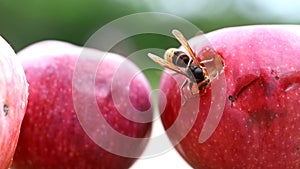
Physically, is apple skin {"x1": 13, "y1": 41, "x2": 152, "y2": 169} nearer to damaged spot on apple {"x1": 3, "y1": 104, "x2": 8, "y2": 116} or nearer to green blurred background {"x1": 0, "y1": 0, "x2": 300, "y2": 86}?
A: damaged spot on apple {"x1": 3, "y1": 104, "x2": 8, "y2": 116}

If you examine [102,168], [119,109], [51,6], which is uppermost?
[119,109]

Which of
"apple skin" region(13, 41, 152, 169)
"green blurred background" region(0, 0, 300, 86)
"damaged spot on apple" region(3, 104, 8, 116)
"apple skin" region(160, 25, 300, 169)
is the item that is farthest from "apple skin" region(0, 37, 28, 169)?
"green blurred background" region(0, 0, 300, 86)

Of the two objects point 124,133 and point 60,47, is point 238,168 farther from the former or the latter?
point 60,47

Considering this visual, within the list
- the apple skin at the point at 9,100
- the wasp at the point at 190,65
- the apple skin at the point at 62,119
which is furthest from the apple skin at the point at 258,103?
the apple skin at the point at 9,100

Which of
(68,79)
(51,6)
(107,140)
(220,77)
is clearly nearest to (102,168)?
(107,140)

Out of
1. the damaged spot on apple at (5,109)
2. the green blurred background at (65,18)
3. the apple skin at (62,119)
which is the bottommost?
the green blurred background at (65,18)

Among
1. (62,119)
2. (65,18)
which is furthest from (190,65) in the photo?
(65,18)

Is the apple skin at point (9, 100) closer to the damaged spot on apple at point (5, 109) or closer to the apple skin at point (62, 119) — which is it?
the damaged spot on apple at point (5, 109)
